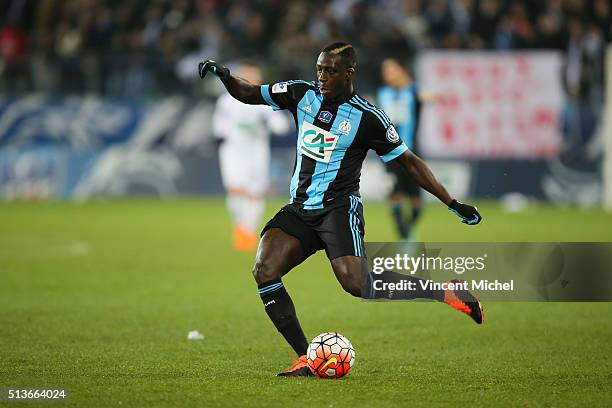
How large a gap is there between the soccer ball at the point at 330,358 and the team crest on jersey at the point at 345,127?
1355 mm

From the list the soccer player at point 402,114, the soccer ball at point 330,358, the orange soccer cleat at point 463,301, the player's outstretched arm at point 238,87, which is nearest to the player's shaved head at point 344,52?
the player's outstretched arm at point 238,87

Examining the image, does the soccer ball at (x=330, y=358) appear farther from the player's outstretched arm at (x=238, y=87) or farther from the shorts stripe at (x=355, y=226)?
the player's outstretched arm at (x=238, y=87)

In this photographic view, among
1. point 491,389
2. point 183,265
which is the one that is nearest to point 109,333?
point 491,389

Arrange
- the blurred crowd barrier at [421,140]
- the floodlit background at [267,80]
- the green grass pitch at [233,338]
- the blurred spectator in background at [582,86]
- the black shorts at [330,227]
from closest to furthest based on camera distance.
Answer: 1. the green grass pitch at [233,338]
2. the black shorts at [330,227]
3. the floodlit background at [267,80]
4. the blurred spectator in background at [582,86]
5. the blurred crowd barrier at [421,140]

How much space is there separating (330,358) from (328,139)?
4.72ft

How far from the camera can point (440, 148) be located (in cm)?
2364

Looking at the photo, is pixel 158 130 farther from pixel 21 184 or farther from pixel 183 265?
pixel 183 265

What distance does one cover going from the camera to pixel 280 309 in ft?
25.0

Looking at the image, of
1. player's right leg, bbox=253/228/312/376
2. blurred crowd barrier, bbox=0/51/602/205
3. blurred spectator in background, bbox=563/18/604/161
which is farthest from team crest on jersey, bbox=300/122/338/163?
blurred spectator in background, bbox=563/18/604/161

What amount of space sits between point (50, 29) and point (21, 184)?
374cm

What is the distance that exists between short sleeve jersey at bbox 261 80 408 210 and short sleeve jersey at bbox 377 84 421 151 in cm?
729

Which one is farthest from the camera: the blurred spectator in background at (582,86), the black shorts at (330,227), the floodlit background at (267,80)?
the blurred spectator in background at (582,86)

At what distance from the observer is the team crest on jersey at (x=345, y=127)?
7.66 meters

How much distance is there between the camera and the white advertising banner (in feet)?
76.8
